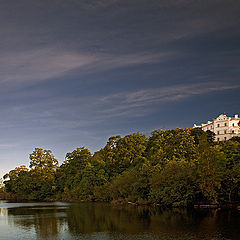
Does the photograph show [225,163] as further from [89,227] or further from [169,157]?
[89,227]

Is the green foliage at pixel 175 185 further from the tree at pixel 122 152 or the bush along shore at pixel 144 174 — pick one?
the tree at pixel 122 152

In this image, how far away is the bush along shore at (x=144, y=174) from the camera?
1822 inches

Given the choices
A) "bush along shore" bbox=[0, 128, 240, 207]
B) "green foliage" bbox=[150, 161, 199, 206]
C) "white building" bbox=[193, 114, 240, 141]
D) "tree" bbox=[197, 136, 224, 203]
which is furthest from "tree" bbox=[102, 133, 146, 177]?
"white building" bbox=[193, 114, 240, 141]

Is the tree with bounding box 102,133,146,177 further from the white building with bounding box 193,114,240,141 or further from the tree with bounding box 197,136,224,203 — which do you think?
the white building with bounding box 193,114,240,141

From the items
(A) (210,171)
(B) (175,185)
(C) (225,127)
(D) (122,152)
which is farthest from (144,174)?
(C) (225,127)

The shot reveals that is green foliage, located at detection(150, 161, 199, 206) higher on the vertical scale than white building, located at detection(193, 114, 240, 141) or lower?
lower

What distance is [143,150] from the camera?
8100cm

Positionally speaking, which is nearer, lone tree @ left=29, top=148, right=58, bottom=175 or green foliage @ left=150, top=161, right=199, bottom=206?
green foliage @ left=150, top=161, right=199, bottom=206

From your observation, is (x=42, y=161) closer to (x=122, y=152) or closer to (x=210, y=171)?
(x=122, y=152)

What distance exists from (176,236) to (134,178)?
3556 cm

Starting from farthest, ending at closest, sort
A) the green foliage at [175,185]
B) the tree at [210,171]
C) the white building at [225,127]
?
the white building at [225,127], the green foliage at [175,185], the tree at [210,171]

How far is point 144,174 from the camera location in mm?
56875

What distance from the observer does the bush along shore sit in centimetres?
4628

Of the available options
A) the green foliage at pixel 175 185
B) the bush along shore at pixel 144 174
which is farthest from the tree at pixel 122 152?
the green foliage at pixel 175 185
